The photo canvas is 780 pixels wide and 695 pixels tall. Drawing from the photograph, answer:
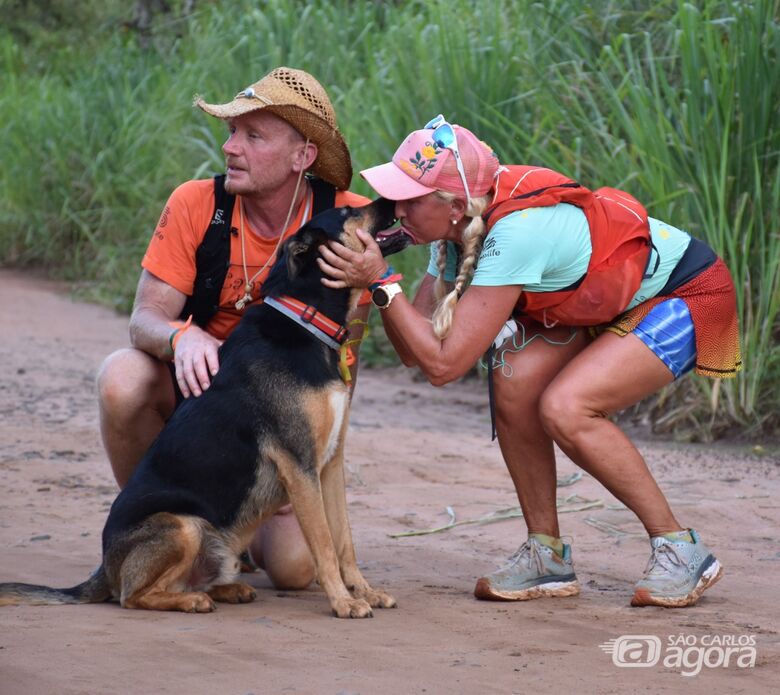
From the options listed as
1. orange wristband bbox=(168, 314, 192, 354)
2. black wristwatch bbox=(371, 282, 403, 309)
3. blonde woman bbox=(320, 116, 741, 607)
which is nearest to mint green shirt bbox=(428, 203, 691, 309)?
blonde woman bbox=(320, 116, 741, 607)

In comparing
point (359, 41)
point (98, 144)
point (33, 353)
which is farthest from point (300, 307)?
point (98, 144)

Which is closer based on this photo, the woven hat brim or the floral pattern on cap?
the floral pattern on cap

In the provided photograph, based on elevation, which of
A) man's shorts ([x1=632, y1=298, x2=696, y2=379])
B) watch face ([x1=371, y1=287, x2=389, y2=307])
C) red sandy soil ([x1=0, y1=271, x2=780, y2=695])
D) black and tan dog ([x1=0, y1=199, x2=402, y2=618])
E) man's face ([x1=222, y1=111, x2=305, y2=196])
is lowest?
red sandy soil ([x1=0, y1=271, x2=780, y2=695])

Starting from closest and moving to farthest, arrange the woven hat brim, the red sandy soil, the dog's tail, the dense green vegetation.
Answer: the red sandy soil < the dog's tail < the woven hat brim < the dense green vegetation

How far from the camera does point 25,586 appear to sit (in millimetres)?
3590

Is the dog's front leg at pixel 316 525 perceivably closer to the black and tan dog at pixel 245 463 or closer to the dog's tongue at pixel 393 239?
the black and tan dog at pixel 245 463

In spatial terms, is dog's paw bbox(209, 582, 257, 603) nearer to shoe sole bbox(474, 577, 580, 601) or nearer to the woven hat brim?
shoe sole bbox(474, 577, 580, 601)

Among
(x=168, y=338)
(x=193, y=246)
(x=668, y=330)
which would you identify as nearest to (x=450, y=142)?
(x=668, y=330)

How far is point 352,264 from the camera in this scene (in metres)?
3.67

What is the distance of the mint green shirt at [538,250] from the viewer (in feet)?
11.9

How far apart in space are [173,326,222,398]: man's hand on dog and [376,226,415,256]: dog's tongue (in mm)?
659

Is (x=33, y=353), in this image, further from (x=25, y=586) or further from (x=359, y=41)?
(x=25, y=586)

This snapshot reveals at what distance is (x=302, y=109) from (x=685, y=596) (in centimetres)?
212

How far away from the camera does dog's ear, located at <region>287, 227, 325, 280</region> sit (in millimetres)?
3740
